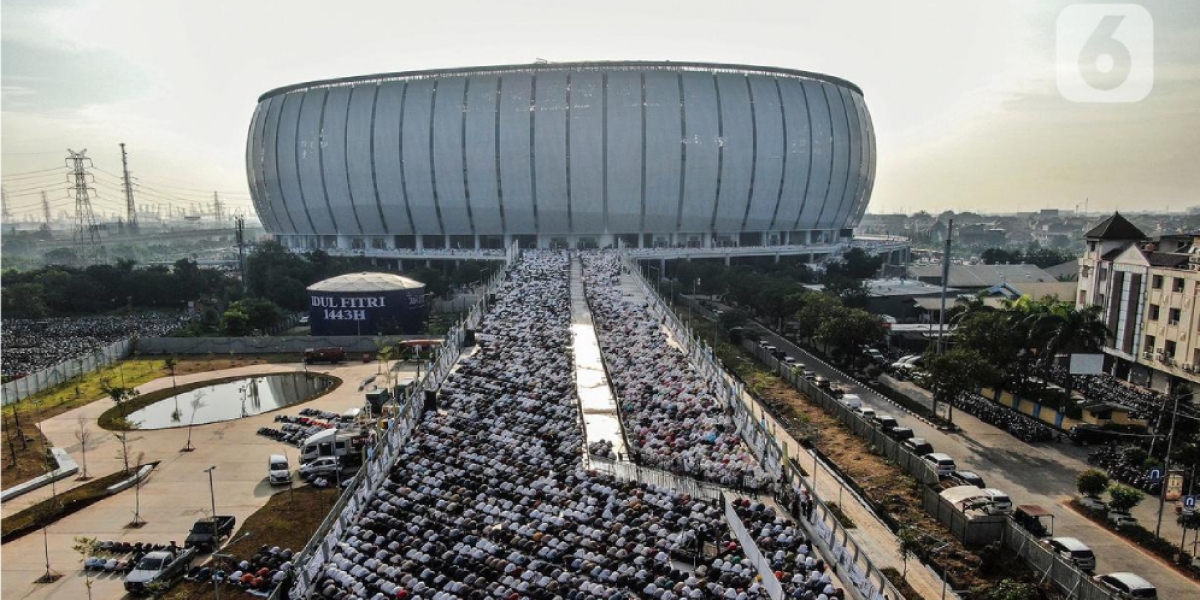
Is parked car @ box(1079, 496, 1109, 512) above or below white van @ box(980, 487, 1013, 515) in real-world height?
below

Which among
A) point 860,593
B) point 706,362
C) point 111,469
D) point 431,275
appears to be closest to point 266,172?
point 431,275

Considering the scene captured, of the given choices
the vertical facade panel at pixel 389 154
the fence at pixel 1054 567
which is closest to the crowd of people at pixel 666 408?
the fence at pixel 1054 567

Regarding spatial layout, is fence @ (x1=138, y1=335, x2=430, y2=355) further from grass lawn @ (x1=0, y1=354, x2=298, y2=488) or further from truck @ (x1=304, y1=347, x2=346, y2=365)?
truck @ (x1=304, y1=347, x2=346, y2=365)

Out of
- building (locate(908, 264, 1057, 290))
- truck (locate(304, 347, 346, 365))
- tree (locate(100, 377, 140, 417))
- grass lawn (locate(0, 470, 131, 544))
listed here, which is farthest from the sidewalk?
building (locate(908, 264, 1057, 290))

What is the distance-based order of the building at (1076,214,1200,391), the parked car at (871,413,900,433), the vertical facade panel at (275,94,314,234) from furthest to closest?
the vertical facade panel at (275,94,314,234) < the building at (1076,214,1200,391) < the parked car at (871,413,900,433)

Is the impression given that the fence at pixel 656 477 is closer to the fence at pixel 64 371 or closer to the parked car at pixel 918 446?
the parked car at pixel 918 446

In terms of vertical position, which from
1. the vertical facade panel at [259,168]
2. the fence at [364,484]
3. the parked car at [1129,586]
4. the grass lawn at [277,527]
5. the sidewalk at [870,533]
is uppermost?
the vertical facade panel at [259,168]
